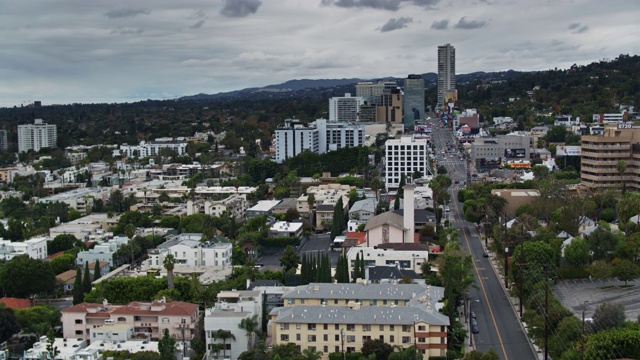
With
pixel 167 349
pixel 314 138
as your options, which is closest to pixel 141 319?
pixel 167 349


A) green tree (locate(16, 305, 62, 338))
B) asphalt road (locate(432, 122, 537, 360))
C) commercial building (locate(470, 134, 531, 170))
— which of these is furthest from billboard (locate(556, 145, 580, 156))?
green tree (locate(16, 305, 62, 338))

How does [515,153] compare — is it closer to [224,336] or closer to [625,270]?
[625,270]

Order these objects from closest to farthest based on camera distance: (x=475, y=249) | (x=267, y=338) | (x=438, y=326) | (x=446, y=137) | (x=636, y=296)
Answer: (x=438, y=326), (x=267, y=338), (x=636, y=296), (x=475, y=249), (x=446, y=137)

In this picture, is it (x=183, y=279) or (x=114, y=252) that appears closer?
(x=183, y=279)

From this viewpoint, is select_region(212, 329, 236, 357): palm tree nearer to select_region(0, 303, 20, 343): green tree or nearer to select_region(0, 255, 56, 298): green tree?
select_region(0, 303, 20, 343): green tree

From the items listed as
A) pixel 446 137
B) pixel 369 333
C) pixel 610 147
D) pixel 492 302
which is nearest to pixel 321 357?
pixel 369 333

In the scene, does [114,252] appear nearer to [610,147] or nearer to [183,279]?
[183,279]
